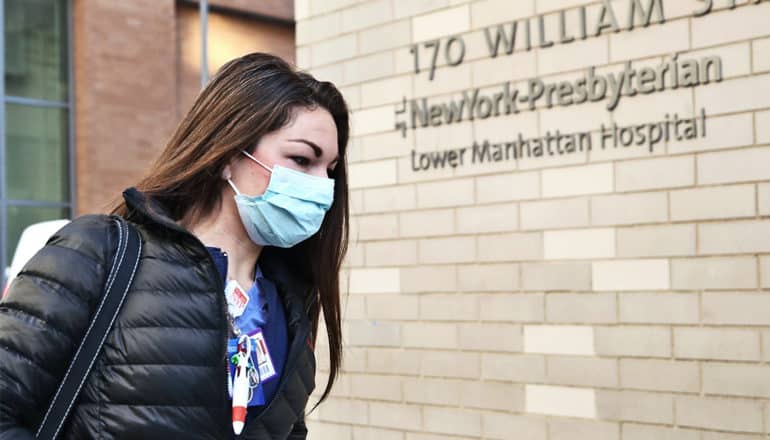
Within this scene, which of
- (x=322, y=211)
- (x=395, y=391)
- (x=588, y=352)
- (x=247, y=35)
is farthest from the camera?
(x=247, y=35)

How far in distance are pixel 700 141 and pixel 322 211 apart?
289cm

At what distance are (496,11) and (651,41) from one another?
1074 millimetres

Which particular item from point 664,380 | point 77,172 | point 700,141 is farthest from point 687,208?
point 77,172

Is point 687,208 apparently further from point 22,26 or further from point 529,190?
point 22,26

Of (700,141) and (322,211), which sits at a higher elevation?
(700,141)

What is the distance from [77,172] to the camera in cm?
1681

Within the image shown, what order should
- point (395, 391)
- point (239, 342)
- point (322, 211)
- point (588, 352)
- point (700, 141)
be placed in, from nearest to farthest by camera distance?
1. point (239, 342)
2. point (322, 211)
3. point (700, 141)
4. point (588, 352)
5. point (395, 391)

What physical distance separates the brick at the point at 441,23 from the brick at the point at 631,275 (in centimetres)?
172

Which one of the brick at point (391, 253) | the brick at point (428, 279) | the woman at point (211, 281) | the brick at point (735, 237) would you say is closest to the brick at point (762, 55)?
the brick at point (735, 237)

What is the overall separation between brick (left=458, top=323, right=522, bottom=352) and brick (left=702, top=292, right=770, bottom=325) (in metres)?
1.19

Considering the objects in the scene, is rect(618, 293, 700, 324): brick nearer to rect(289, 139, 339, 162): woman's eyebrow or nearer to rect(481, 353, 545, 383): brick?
rect(481, 353, 545, 383): brick

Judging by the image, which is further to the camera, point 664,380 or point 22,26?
point 22,26

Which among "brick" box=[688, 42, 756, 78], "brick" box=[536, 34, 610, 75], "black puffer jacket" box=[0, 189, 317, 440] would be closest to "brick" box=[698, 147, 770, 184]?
"brick" box=[688, 42, 756, 78]

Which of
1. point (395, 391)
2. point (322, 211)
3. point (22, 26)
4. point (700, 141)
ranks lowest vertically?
point (395, 391)
